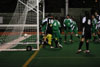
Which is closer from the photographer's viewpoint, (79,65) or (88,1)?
(79,65)

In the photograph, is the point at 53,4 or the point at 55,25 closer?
the point at 55,25

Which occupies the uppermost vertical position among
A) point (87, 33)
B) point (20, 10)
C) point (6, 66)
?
point (20, 10)

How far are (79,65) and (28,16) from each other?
217 inches

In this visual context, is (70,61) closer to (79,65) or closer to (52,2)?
(79,65)

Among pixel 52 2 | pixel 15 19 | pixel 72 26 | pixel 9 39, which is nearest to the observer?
pixel 15 19

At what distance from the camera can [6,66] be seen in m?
7.91

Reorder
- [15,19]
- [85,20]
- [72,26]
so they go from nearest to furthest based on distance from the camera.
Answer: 1. [85,20]
2. [15,19]
3. [72,26]

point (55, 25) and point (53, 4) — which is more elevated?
point (53, 4)

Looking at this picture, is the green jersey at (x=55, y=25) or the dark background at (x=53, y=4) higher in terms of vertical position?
the dark background at (x=53, y=4)

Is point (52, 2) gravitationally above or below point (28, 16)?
above

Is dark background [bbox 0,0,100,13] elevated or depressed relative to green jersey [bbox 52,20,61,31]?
elevated

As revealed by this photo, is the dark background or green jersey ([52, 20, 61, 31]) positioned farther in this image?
the dark background

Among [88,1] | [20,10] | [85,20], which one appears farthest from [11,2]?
[85,20]

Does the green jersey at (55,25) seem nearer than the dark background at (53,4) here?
Yes
